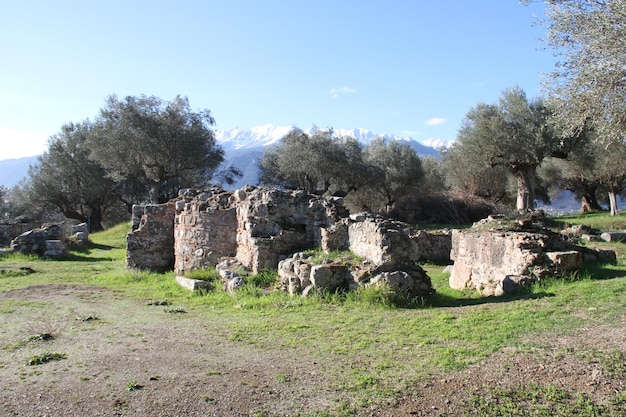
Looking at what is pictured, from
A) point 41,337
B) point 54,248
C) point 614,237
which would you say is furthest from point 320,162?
point 41,337

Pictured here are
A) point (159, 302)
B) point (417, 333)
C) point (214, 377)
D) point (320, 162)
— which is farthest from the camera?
point (320, 162)

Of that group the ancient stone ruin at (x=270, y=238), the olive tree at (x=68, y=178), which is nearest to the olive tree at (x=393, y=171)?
the olive tree at (x=68, y=178)

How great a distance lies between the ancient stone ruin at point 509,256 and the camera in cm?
946

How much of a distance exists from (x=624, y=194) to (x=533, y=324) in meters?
43.9

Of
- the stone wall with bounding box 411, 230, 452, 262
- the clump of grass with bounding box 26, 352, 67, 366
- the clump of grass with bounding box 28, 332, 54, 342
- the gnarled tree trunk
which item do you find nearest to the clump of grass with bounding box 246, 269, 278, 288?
the clump of grass with bounding box 28, 332, 54, 342

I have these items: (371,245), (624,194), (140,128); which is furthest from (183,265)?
(624,194)

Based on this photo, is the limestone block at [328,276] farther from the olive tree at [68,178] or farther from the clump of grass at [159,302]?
the olive tree at [68,178]

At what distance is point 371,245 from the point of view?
31.1 feet

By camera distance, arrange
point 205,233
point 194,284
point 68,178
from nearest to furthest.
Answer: point 194,284 < point 205,233 < point 68,178

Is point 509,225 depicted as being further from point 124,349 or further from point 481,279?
point 124,349

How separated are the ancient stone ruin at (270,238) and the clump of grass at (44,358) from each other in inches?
168

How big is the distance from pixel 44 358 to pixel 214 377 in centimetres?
221

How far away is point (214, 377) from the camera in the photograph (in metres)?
5.18

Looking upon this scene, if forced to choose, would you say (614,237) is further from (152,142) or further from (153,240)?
(152,142)
